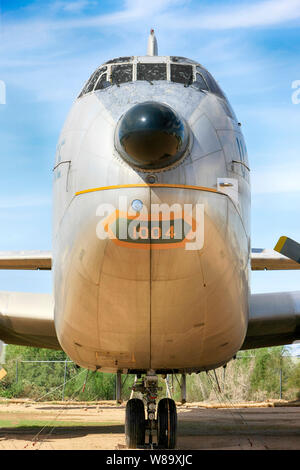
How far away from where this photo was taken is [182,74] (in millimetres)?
8312

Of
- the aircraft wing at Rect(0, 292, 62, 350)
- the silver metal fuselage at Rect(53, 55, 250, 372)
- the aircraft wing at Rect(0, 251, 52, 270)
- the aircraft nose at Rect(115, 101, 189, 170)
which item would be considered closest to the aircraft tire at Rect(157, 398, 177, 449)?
the silver metal fuselage at Rect(53, 55, 250, 372)

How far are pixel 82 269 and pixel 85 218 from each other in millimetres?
665

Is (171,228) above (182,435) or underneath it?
above

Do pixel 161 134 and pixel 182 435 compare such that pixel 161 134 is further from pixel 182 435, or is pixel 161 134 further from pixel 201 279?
pixel 182 435

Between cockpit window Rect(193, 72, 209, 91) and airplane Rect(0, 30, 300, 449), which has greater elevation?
cockpit window Rect(193, 72, 209, 91)

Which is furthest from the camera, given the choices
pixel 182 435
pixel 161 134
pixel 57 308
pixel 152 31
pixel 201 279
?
pixel 182 435

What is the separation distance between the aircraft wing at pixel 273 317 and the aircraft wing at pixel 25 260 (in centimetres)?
516

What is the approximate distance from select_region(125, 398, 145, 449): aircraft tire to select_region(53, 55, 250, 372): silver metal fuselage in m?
1.62

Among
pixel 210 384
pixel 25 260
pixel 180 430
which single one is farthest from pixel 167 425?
pixel 210 384

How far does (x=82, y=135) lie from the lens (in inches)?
293

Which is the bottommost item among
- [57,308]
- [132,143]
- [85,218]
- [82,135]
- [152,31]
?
[57,308]

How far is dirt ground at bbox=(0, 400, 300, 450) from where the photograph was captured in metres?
11.7

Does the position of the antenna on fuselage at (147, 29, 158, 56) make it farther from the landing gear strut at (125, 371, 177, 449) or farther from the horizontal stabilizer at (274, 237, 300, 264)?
the landing gear strut at (125, 371, 177, 449)

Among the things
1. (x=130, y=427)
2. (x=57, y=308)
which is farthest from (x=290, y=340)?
(x=57, y=308)
